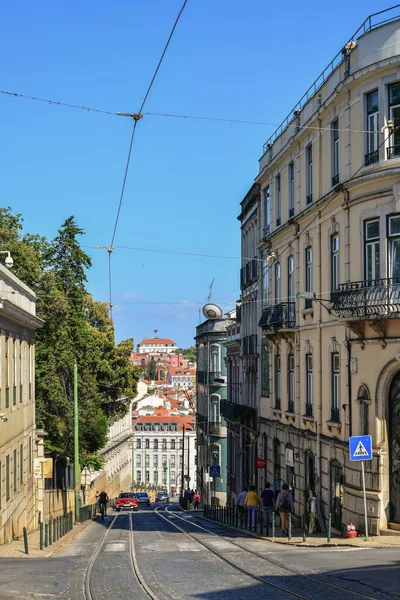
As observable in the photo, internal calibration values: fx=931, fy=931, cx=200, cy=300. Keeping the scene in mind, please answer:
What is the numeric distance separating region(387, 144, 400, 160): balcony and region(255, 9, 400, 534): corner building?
0.03 meters

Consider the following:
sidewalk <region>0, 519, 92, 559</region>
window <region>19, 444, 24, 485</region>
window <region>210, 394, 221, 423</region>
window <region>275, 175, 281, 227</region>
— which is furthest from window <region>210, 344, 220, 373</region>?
sidewalk <region>0, 519, 92, 559</region>

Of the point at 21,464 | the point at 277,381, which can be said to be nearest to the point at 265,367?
the point at 277,381

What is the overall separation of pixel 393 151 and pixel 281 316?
12.1 m

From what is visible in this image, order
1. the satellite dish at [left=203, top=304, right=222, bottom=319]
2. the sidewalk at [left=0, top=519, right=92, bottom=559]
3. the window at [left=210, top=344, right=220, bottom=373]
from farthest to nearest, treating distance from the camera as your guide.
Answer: the window at [left=210, top=344, right=220, bottom=373]
the satellite dish at [left=203, top=304, right=222, bottom=319]
the sidewalk at [left=0, top=519, right=92, bottom=559]

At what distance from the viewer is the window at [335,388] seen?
28.0 m

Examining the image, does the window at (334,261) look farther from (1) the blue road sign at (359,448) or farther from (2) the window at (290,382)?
(2) the window at (290,382)

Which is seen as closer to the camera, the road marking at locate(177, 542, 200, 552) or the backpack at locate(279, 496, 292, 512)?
the road marking at locate(177, 542, 200, 552)

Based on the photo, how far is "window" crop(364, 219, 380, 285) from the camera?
24359 mm

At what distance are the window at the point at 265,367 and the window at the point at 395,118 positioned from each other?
56.4 feet

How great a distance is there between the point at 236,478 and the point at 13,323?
2454 cm

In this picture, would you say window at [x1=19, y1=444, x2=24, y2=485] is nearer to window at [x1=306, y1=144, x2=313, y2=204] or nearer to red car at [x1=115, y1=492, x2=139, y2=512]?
window at [x1=306, y1=144, x2=313, y2=204]

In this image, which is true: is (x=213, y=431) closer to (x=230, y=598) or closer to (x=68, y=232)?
(x=68, y=232)

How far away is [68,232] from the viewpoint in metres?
53.7

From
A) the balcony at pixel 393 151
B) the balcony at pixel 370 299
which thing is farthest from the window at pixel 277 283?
the balcony at pixel 393 151
